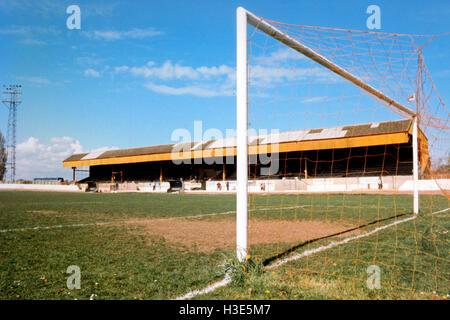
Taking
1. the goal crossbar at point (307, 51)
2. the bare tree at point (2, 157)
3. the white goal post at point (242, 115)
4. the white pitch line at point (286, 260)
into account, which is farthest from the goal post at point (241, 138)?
the bare tree at point (2, 157)

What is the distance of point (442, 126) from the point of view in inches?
289

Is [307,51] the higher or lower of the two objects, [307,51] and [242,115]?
the higher

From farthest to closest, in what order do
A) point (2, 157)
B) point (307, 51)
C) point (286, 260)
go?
point (2, 157) < point (307, 51) < point (286, 260)

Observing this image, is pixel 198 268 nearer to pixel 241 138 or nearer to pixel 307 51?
pixel 241 138

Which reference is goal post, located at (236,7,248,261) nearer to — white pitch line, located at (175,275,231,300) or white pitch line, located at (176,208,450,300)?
white pitch line, located at (175,275,231,300)

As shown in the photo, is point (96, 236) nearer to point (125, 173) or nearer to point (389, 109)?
point (389, 109)

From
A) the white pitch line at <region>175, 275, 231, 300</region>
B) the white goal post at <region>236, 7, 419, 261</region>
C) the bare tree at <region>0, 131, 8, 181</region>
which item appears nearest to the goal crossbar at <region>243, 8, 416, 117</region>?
the white goal post at <region>236, 7, 419, 261</region>

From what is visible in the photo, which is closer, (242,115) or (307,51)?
(242,115)

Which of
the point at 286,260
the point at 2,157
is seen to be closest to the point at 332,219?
the point at 286,260

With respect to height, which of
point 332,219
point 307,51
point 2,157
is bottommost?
point 332,219

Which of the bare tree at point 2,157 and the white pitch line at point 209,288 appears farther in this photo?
the bare tree at point 2,157

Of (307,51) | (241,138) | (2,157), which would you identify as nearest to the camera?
(241,138)

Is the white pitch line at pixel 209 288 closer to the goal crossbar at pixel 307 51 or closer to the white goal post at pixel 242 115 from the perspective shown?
the white goal post at pixel 242 115
